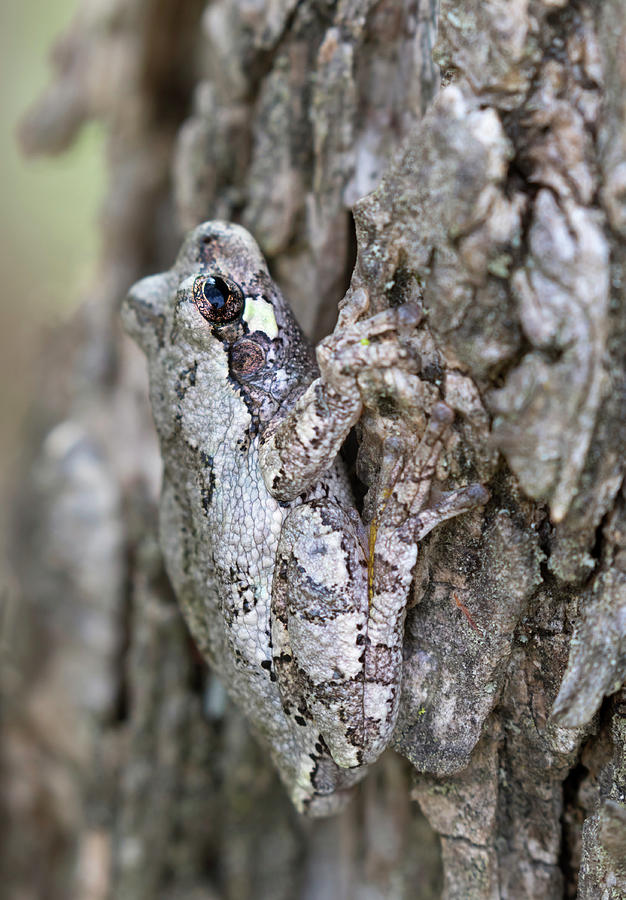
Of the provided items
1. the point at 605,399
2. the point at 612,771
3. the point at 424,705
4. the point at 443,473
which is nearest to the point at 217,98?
the point at 443,473

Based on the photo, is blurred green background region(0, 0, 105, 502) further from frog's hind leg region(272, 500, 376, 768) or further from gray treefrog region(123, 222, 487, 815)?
frog's hind leg region(272, 500, 376, 768)

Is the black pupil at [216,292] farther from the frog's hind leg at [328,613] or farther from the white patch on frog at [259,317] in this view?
the frog's hind leg at [328,613]

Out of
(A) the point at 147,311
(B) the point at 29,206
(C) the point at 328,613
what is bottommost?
(C) the point at 328,613

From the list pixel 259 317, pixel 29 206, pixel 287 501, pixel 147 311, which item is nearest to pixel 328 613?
pixel 287 501

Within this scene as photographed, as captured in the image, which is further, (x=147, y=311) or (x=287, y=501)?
(x=147, y=311)

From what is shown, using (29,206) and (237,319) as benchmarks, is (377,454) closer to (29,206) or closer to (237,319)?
(237,319)

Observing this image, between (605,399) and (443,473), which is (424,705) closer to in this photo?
(443,473)
